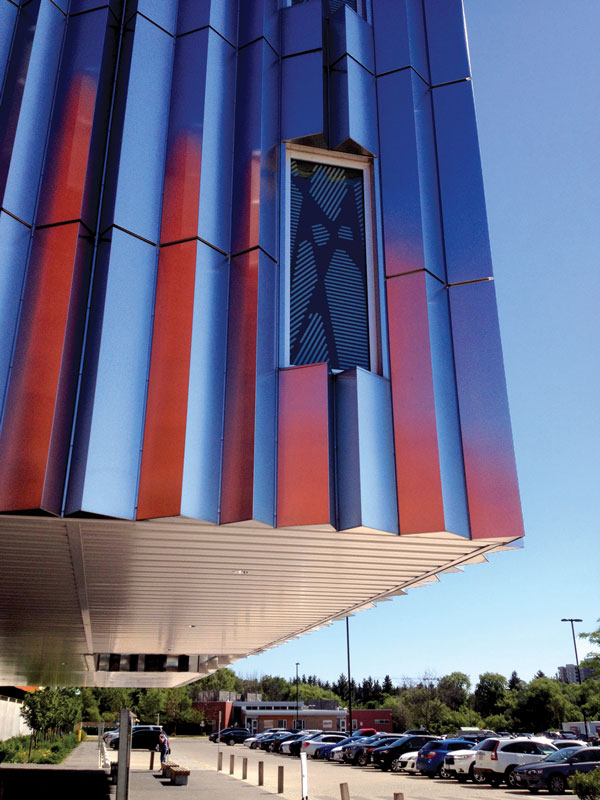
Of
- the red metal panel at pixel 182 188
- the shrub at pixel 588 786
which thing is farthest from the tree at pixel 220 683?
the red metal panel at pixel 182 188

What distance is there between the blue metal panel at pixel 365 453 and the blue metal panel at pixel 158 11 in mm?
6022

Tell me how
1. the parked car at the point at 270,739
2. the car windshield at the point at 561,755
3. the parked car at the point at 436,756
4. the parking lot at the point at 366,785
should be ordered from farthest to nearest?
the parked car at the point at 270,739 → the parked car at the point at 436,756 → the car windshield at the point at 561,755 → the parking lot at the point at 366,785

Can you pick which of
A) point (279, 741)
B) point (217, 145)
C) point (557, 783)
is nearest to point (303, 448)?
point (217, 145)

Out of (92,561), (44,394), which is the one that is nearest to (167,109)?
(44,394)

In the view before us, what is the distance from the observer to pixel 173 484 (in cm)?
822

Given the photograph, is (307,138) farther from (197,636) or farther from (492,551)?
(197,636)

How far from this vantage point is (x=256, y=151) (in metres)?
10.2

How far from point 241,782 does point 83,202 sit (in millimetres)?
22345

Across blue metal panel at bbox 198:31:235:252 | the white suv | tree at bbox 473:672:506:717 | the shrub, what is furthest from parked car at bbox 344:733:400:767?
tree at bbox 473:672:506:717

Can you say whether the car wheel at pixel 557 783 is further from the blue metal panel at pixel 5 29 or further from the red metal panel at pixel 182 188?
the blue metal panel at pixel 5 29

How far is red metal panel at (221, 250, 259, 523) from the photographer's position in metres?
8.59

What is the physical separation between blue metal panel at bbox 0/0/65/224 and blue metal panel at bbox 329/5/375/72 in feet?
14.2

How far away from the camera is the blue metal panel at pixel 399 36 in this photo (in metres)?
11.7

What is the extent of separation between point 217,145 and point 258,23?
2.51 metres
